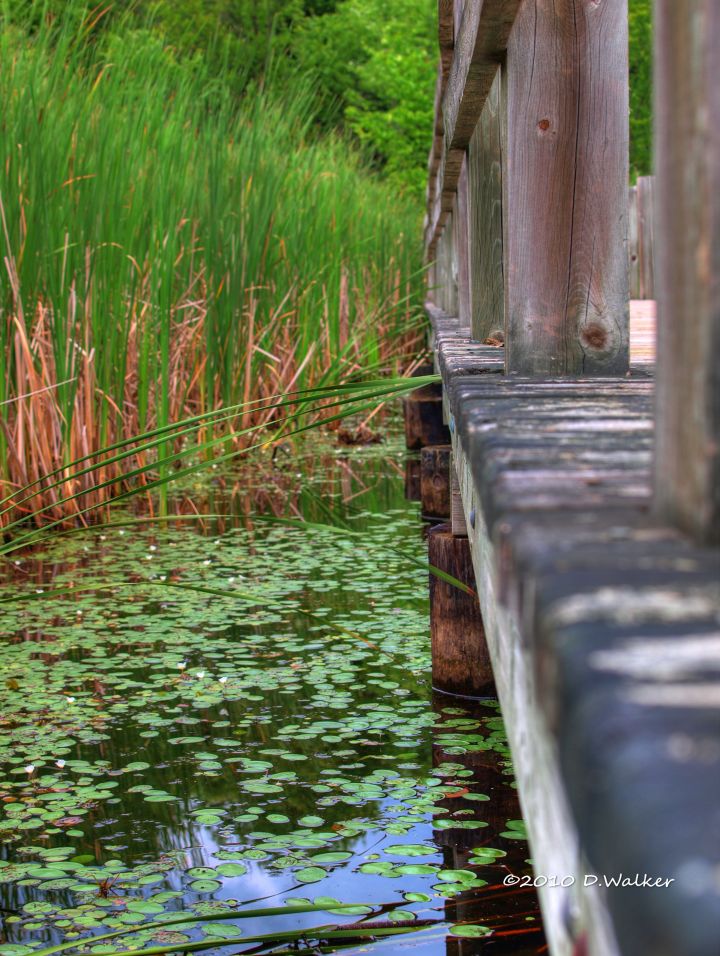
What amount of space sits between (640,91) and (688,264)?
16.7m

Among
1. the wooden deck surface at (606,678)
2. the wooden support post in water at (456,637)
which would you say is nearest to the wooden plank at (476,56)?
the wooden deck surface at (606,678)

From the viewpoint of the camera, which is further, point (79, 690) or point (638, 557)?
point (79, 690)

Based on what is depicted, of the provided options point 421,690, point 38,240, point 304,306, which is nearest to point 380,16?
point 304,306

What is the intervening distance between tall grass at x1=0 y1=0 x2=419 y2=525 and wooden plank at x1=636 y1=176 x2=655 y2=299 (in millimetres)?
3609

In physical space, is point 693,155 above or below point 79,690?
above

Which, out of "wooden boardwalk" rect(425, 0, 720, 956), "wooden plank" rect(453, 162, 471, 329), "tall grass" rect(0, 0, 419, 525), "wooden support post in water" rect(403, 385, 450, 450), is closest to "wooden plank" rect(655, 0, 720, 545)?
"wooden boardwalk" rect(425, 0, 720, 956)

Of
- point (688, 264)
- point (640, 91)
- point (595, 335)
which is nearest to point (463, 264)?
point (595, 335)

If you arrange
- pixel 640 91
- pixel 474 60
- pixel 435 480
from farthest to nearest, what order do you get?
pixel 640 91
pixel 435 480
pixel 474 60

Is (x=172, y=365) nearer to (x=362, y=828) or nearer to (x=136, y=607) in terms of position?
(x=136, y=607)

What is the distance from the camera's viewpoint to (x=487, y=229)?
2957 millimetres

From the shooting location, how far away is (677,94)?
685 mm

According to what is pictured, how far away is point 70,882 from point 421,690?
1.08 metres

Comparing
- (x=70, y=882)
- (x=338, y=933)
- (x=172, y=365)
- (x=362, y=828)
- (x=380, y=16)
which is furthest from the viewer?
(x=380, y=16)

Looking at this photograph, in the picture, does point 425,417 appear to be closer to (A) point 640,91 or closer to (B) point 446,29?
(B) point 446,29
